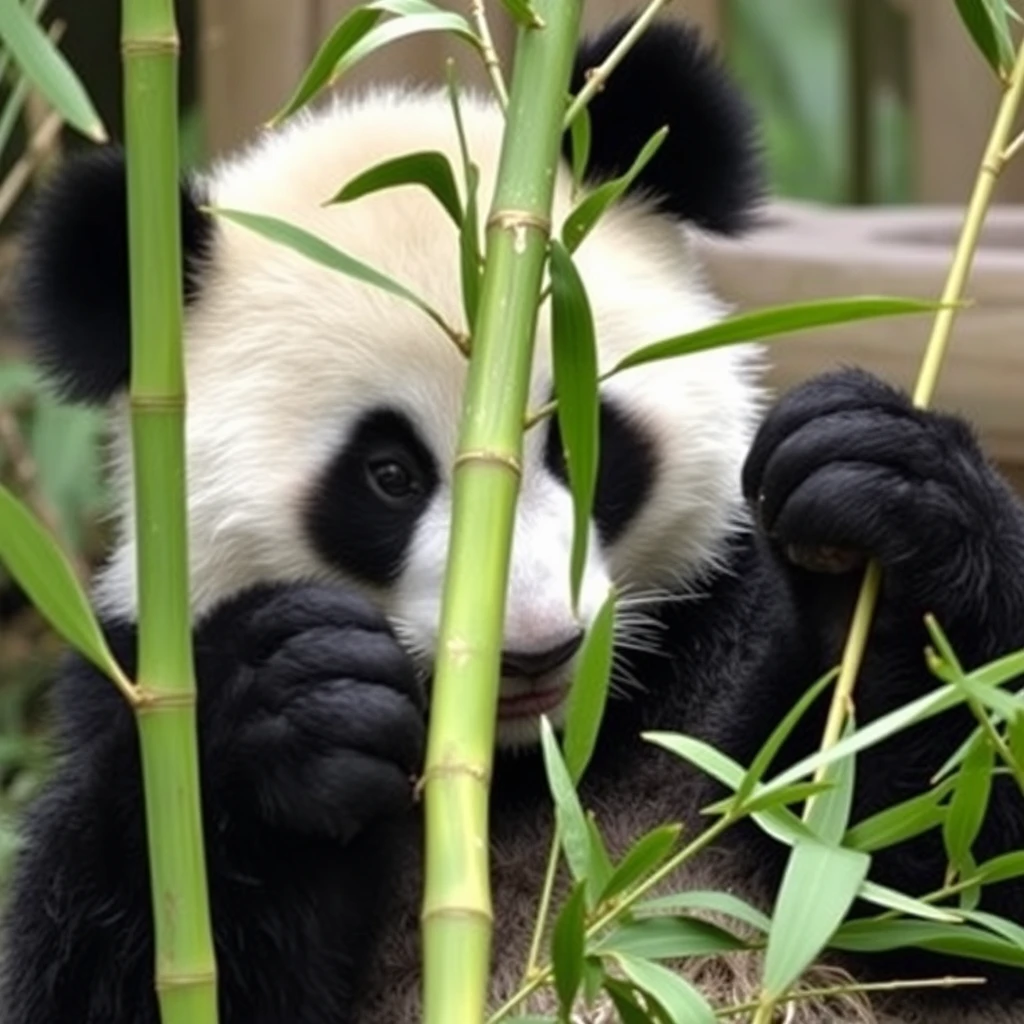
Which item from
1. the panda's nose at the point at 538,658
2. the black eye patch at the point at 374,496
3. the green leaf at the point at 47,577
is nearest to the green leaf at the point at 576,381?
the green leaf at the point at 47,577

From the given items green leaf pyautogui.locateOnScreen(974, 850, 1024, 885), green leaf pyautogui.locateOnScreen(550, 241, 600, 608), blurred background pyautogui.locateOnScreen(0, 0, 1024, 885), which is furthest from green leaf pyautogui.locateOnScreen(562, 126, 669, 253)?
blurred background pyautogui.locateOnScreen(0, 0, 1024, 885)

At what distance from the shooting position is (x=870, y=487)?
1501 millimetres

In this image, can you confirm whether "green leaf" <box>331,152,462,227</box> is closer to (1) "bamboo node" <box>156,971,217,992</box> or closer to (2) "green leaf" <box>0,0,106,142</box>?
(2) "green leaf" <box>0,0,106,142</box>

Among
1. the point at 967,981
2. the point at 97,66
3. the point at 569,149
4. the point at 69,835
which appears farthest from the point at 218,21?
the point at 967,981

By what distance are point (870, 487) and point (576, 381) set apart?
0.34m

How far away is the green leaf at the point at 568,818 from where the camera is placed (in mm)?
1175

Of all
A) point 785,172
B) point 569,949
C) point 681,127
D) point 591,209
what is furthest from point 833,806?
point 785,172

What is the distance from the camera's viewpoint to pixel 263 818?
5.21ft

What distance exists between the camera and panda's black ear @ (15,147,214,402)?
178cm

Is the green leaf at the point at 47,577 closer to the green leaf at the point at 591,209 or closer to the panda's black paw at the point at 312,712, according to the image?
the green leaf at the point at 591,209

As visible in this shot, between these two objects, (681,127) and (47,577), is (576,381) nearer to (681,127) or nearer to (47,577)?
(47,577)

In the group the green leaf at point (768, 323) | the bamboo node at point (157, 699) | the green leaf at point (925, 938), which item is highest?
the green leaf at point (768, 323)

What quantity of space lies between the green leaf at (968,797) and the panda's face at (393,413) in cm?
45

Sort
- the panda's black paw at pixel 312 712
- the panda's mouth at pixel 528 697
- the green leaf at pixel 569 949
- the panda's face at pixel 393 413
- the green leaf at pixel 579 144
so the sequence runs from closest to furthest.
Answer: the green leaf at pixel 569 949, the green leaf at pixel 579 144, the panda's black paw at pixel 312 712, the panda's mouth at pixel 528 697, the panda's face at pixel 393 413
